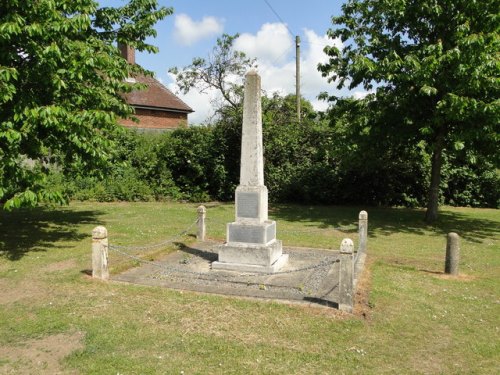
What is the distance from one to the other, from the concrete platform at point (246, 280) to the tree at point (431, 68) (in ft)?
22.8

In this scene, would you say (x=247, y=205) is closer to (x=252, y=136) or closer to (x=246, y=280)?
(x=252, y=136)

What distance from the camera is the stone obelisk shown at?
8.94 metres

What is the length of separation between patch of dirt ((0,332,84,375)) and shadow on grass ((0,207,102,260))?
4991mm

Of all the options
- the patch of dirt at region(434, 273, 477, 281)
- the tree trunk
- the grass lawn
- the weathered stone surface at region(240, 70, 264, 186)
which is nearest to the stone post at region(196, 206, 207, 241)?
the grass lawn

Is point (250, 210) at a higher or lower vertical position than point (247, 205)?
lower

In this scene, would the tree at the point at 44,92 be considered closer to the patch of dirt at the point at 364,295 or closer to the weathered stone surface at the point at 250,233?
the weathered stone surface at the point at 250,233

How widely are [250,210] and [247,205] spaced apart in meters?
0.12

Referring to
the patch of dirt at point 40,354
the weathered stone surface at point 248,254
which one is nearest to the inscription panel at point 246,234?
the weathered stone surface at point 248,254

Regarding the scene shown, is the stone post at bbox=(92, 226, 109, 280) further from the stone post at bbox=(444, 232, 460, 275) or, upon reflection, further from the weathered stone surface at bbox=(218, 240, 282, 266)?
the stone post at bbox=(444, 232, 460, 275)

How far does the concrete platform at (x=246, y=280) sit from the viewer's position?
743 centimetres

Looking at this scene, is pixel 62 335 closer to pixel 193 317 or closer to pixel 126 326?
pixel 126 326

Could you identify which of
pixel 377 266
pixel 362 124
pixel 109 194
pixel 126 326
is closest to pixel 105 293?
pixel 126 326

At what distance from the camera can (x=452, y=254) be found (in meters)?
8.97

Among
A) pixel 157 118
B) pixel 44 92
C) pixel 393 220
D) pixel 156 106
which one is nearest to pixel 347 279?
pixel 44 92
